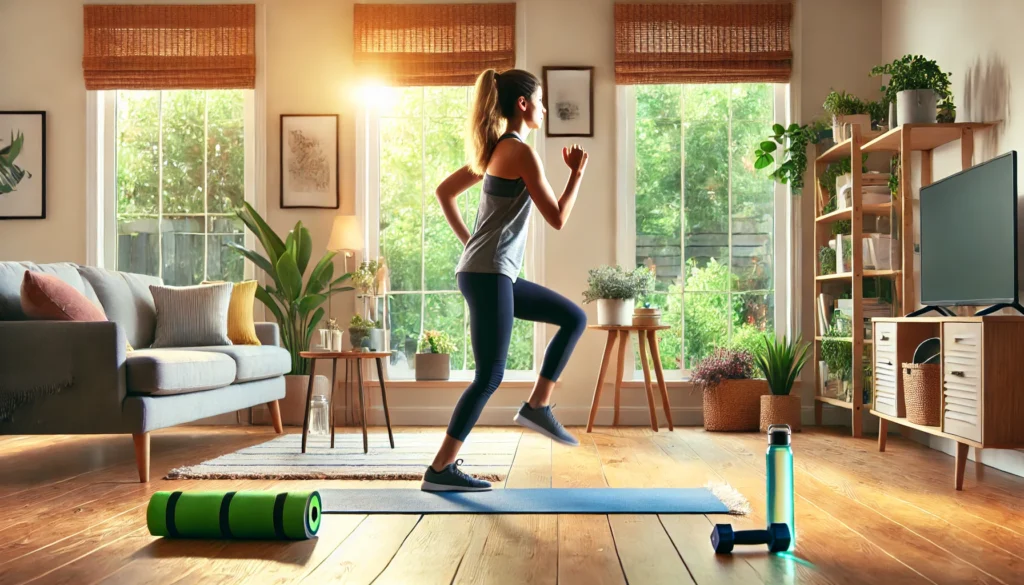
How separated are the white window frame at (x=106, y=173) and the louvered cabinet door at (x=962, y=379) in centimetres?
390

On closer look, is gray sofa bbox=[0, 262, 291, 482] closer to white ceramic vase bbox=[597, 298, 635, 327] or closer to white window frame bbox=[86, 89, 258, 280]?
white window frame bbox=[86, 89, 258, 280]

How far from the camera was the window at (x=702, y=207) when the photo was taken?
5.71m

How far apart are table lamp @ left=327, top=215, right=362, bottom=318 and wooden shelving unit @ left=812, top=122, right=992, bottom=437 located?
2600 millimetres

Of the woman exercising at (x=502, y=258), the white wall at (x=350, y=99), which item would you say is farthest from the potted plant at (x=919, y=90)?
the woman exercising at (x=502, y=258)

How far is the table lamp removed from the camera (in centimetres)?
547

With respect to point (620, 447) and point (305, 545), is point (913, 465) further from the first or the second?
point (305, 545)

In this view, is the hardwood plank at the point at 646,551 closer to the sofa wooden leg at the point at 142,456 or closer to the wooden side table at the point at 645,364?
the sofa wooden leg at the point at 142,456

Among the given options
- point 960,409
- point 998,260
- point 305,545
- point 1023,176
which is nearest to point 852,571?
point 305,545

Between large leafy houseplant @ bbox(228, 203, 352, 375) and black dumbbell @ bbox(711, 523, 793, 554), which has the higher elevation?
large leafy houseplant @ bbox(228, 203, 352, 375)

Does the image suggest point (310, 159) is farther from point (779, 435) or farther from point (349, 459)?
point (779, 435)

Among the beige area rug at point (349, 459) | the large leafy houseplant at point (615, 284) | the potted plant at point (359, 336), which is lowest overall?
the beige area rug at point (349, 459)

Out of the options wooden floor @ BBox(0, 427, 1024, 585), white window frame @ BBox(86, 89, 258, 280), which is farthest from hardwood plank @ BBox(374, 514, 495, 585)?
white window frame @ BBox(86, 89, 258, 280)

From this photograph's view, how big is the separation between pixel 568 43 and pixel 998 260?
2968mm

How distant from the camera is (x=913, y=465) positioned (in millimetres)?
3914
